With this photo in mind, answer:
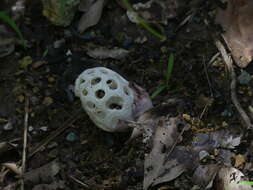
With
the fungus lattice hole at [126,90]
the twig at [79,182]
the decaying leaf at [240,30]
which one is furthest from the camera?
the decaying leaf at [240,30]

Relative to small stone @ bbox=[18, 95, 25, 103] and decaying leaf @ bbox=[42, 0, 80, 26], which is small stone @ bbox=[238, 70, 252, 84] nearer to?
decaying leaf @ bbox=[42, 0, 80, 26]

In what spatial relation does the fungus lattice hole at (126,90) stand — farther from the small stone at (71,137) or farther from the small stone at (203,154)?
the small stone at (203,154)

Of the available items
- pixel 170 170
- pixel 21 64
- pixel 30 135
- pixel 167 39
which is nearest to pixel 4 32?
pixel 21 64

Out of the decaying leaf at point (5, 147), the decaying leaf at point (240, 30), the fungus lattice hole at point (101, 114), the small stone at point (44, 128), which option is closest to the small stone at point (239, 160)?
Answer: the decaying leaf at point (240, 30)

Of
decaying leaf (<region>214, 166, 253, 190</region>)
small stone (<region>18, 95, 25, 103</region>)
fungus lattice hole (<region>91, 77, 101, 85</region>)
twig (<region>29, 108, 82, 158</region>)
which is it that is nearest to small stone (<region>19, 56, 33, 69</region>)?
small stone (<region>18, 95, 25, 103</region>)

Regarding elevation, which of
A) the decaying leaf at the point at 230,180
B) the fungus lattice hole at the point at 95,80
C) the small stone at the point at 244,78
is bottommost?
the decaying leaf at the point at 230,180

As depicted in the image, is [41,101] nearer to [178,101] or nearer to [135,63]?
[135,63]
